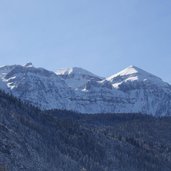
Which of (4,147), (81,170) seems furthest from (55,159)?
(4,147)


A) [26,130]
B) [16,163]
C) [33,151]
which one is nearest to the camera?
[16,163]

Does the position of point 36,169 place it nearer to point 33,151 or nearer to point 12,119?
point 33,151

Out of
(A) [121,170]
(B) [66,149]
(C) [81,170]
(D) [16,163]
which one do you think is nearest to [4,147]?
(D) [16,163]

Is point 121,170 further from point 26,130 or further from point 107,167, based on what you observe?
point 26,130

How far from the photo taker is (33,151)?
169875mm

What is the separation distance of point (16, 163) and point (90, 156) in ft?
167

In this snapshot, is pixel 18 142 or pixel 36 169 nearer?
pixel 36 169

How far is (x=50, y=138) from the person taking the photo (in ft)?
641

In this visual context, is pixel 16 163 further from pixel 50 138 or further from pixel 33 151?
pixel 50 138

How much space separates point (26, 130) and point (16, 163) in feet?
125

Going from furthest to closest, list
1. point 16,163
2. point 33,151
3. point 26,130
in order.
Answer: point 26,130
point 33,151
point 16,163

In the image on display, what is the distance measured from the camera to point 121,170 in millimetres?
197750

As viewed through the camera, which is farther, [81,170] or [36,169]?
[81,170]

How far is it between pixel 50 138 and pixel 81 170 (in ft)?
83.1
